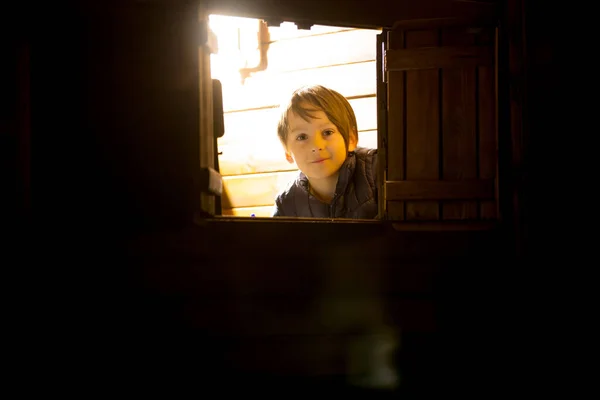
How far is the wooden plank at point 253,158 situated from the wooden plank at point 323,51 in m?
0.92

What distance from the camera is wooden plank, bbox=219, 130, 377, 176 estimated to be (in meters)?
6.04

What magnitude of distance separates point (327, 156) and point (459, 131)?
1643 millimetres

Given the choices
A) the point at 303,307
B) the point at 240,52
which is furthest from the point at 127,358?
the point at 240,52

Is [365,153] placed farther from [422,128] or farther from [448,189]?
→ [448,189]

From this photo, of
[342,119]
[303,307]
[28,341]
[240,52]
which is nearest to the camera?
[28,341]

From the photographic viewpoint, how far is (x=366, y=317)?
3.23 metres

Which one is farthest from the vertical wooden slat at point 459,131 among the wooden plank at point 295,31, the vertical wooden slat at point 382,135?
the wooden plank at point 295,31

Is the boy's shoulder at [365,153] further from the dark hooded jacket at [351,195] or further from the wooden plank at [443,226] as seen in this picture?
the wooden plank at [443,226]

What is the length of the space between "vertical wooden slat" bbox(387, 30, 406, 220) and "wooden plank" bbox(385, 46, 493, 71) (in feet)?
0.21

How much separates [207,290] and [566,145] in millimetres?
2435

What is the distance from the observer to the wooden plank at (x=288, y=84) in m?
5.68

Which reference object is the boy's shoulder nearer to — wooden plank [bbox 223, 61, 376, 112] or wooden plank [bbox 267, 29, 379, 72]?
wooden plank [bbox 223, 61, 376, 112]

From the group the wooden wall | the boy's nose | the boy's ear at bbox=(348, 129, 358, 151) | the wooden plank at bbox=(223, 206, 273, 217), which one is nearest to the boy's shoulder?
the boy's ear at bbox=(348, 129, 358, 151)

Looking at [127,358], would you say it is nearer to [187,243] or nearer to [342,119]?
[187,243]
